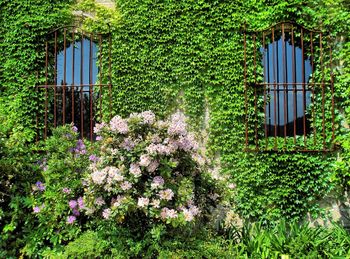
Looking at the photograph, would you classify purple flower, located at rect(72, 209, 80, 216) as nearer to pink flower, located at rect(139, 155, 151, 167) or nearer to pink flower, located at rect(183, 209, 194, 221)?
pink flower, located at rect(139, 155, 151, 167)

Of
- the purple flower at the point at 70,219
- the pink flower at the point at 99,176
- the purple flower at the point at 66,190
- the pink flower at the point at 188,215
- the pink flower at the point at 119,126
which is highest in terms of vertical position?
the pink flower at the point at 119,126

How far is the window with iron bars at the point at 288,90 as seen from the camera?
6309 millimetres

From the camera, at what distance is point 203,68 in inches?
255

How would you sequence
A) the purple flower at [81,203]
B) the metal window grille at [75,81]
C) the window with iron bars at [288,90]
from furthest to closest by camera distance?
the metal window grille at [75,81], the window with iron bars at [288,90], the purple flower at [81,203]

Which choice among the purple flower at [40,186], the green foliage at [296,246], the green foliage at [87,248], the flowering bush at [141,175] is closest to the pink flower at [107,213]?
the flowering bush at [141,175]

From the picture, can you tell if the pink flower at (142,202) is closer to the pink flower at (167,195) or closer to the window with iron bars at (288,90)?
the pink flower at (167,195)

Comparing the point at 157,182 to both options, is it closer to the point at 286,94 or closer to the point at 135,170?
the point at 135,170

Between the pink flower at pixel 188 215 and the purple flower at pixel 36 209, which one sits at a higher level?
the pink flower at pixel 188 215

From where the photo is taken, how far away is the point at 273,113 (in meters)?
6.49

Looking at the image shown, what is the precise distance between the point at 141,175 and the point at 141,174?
2 cm

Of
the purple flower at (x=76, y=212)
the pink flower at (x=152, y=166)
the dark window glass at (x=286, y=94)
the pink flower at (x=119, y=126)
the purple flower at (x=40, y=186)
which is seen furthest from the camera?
the dark window glass at (x=286, y=94)

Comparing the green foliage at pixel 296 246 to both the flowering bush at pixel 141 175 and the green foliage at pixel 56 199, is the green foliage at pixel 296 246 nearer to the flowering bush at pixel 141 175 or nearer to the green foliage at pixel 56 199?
the flowering bush at pixel 141 175

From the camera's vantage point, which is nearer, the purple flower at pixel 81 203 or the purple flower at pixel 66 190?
the purple flower at pixel 81 203

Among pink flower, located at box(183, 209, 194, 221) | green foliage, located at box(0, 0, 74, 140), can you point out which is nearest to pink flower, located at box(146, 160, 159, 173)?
pink flower, located at box(183, 209, 194, 221)
